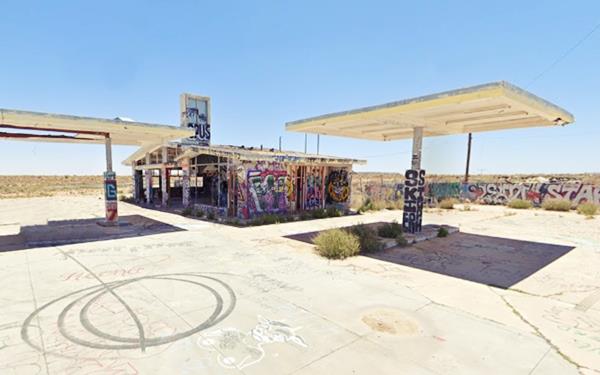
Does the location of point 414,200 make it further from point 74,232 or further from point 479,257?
point 74,232

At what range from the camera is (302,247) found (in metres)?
9.67

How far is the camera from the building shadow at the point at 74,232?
9944 millimetres

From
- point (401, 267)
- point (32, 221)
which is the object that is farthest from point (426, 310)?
point (32, 221)

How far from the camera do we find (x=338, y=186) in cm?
2070

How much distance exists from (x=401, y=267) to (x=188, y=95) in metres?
21.7

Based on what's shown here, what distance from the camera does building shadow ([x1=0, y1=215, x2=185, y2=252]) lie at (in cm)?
994

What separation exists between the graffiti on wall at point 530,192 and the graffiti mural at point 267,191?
771 inches

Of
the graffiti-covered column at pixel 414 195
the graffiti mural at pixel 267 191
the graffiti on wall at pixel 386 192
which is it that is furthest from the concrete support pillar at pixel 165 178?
the graffiti-covered column at pixel 414 195

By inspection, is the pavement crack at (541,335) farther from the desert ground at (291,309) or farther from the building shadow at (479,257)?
the building shadow at (479,257)

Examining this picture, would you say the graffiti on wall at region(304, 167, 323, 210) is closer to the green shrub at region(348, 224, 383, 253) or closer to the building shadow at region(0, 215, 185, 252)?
the building shadow at region(0, 215, 185, 252)

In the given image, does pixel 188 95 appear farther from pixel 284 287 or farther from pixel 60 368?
pixel 60 368

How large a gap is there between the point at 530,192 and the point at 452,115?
21.1 metres

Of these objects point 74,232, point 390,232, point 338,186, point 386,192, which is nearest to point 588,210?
point 386,192

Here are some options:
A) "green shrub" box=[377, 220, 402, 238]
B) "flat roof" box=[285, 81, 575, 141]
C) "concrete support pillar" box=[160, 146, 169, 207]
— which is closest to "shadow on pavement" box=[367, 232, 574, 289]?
"green shrub" box=[377, 220, 402, 238]
